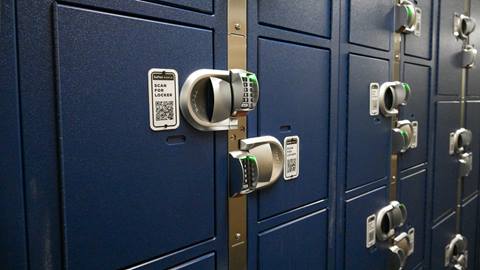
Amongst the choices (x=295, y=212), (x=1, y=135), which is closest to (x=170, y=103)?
(x=1, y=135)

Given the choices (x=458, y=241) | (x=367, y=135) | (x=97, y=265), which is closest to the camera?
(x=97, y=265)

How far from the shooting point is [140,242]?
90cm

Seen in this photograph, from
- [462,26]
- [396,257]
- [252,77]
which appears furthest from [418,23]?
[252,77]

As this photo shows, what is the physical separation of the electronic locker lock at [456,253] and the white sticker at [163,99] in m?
2.58

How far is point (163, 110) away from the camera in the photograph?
3.01ft

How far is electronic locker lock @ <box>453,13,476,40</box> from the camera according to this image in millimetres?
2596

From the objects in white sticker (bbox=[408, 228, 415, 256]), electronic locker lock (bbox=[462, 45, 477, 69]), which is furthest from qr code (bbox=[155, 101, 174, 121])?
electronic locker lock (bbox=[462, 45, 477, 69])

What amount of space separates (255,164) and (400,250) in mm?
1286

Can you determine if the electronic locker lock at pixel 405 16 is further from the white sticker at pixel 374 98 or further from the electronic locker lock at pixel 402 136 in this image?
the electronic locker lock at pixel 402 136

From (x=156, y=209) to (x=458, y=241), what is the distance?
2.75 metres

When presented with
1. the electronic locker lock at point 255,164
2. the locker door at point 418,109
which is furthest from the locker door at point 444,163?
the electronic locker lock at point 255,164

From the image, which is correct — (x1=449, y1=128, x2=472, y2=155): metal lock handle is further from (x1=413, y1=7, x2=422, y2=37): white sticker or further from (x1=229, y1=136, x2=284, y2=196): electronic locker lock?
(x1=229, y1=136, x2=284, y2=196): electronic locker lock

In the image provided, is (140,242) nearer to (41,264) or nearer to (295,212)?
(41,264)

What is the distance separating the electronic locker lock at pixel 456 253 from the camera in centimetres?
280
